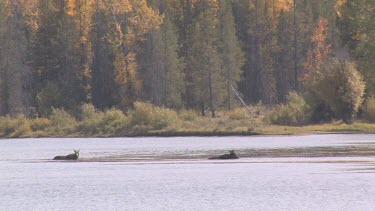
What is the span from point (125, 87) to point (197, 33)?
957 centimetres

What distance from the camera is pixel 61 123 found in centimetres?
9625

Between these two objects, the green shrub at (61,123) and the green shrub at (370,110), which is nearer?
the green shrub at (370,110)

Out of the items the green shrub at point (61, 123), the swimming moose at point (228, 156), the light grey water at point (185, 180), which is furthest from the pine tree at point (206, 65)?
the swimming moose at point (228, 156)

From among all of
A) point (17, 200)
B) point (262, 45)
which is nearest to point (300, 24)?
point (262, 45)

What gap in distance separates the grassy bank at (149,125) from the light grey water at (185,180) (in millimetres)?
16576

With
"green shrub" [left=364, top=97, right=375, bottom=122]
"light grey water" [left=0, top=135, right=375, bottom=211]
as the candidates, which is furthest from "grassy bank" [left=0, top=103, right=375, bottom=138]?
"light grey water" [left=0, top=135, right=375, bottom=211]

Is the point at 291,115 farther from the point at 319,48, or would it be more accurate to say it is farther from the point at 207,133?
the point at 319,48

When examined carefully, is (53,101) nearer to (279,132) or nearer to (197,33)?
(197,33)

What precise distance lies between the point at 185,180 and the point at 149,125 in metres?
47.2

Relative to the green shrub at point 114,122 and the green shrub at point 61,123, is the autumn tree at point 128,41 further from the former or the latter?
the green shrub at point 114,122

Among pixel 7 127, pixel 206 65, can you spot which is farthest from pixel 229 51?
pixel 7 127

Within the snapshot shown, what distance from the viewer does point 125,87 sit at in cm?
10750

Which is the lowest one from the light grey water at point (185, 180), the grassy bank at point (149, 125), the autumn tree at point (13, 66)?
the light grey water at point (185, 180)

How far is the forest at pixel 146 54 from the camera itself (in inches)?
4126
